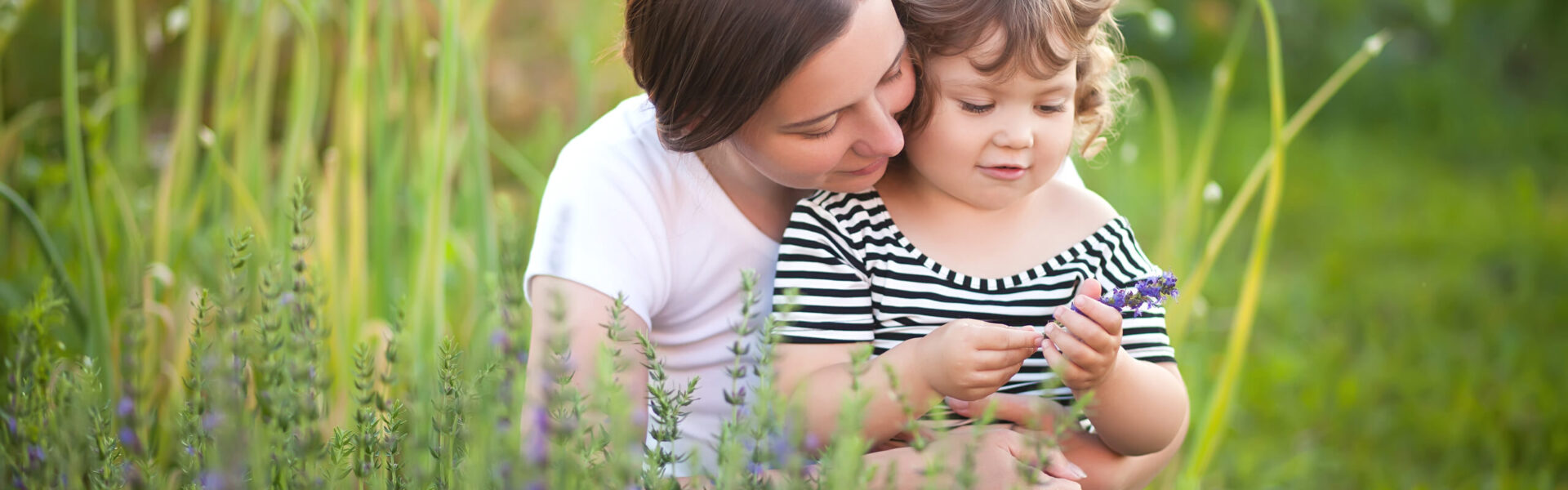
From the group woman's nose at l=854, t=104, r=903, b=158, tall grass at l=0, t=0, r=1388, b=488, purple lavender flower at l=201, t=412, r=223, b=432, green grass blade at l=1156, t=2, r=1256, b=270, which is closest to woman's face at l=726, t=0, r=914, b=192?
woman's nose at l=854, t=104, r=903, b=158

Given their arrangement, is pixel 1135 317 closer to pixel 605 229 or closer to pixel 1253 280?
pixel 1253 280

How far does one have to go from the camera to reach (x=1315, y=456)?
283 cm

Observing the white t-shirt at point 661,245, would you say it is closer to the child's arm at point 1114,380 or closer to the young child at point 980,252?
the young child at point 980,252

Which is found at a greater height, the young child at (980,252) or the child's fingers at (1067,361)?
the young child at (980,252)

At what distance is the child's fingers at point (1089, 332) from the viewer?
1317 mm

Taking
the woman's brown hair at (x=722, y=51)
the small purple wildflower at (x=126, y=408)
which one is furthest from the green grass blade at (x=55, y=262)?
the woman's brown hair at (x=722, y=51)

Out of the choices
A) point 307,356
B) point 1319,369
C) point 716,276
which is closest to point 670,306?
point 716,276

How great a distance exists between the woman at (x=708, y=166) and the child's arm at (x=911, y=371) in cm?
7

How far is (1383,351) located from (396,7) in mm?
2747

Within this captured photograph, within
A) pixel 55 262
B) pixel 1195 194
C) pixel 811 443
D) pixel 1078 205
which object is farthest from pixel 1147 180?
pixel 55 262

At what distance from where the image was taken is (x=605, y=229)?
1.59 meters

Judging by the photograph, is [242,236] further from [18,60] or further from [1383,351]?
[1383,351]

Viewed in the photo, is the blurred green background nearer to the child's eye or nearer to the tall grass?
the tall grass

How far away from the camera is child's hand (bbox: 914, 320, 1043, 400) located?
1352 millimetres
